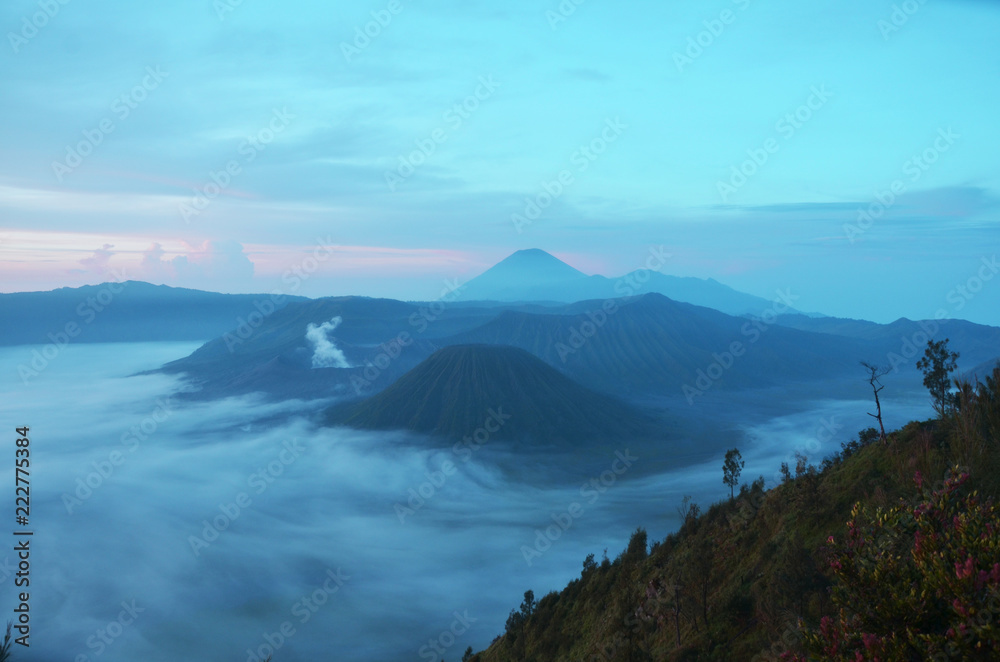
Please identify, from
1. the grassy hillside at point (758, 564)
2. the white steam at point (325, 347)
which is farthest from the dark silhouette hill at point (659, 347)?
the grassy hillside at point (758, 564)

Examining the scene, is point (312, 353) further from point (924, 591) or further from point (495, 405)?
point (924, 591)

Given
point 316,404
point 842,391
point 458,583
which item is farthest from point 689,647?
point 842,391

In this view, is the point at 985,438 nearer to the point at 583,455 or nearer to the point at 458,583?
the point at 458,583

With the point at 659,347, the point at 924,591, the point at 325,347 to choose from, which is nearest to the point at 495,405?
the point at 659,347

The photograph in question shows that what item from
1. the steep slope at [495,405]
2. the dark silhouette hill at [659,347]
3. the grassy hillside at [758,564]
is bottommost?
the grassy hillside at [758,564]

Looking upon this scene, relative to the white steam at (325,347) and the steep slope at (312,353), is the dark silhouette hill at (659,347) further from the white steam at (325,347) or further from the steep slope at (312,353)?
the white steam at (325,347)
